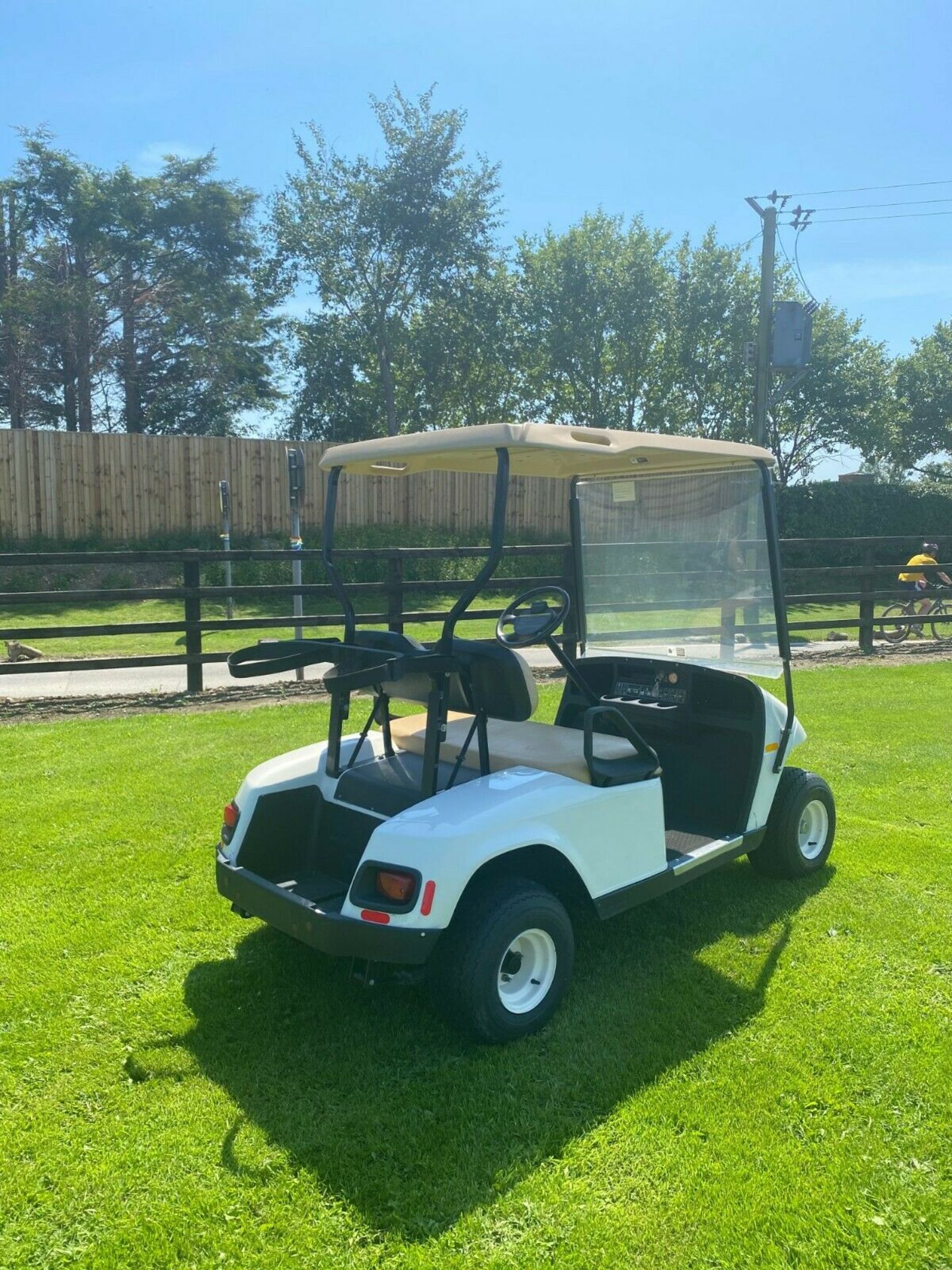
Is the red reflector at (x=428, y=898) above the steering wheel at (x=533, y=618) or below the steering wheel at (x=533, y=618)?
below

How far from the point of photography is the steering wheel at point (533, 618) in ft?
10.8

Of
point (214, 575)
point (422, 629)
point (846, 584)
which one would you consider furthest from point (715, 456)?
point (846, 584)

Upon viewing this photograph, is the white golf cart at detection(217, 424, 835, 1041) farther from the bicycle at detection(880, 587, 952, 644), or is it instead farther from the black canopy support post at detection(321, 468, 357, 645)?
the bicycle at detection(880, 587, 952, 644)

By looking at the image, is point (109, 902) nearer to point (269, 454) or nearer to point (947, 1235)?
point (947, 1235)

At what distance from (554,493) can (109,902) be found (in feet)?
56.7

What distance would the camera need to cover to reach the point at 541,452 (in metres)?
3.21

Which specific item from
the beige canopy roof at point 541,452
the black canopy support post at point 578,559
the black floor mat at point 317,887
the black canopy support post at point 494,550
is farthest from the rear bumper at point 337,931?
the black canopy support post at point 578,559

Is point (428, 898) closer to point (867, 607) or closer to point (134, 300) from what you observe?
point (867, 607)

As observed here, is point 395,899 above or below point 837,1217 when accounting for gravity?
above

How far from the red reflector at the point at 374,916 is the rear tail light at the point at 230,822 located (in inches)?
31.3

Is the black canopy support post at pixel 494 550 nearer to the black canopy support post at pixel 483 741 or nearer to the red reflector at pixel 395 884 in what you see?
the black canopy support post at pixel 483 741

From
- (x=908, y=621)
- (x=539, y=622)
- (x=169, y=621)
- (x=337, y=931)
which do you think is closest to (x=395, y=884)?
(x=337, y=931)

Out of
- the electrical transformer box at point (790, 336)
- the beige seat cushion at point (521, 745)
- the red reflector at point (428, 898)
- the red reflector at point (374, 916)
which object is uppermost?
the electrical transformer box at point (790, 336)

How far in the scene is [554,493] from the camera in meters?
20.3
